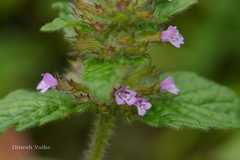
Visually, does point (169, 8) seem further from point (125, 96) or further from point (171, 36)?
point (125, 96)

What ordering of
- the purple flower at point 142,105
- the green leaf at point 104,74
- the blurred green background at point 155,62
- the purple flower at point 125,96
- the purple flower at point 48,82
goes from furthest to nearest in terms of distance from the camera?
the blurred green background at point 155,62 < the purple flower at point 48,82 < the purple flower at point 142,105 < the purple flower at point 125,96 < the green leaf at point 104,74

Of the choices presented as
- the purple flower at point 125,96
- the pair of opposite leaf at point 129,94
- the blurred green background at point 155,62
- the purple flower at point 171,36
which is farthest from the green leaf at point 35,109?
the blurred green background at point 155,62

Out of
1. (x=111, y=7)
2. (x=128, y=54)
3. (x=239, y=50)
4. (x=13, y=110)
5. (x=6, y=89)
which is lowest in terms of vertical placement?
(x=13, y=110)

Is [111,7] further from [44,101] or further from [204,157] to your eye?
[204,157]

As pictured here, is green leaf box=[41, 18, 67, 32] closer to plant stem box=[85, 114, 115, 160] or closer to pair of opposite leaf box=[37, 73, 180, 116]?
pair of opposite leaf box=[37, 73, 180, 116]

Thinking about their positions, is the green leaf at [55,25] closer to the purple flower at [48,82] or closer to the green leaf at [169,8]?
the purple flower at [48,82]

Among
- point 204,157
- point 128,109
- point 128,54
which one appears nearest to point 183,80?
point 128,109

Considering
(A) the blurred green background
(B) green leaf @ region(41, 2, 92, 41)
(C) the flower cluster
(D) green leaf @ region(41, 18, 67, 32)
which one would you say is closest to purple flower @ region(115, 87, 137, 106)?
(C) the flower cluster
